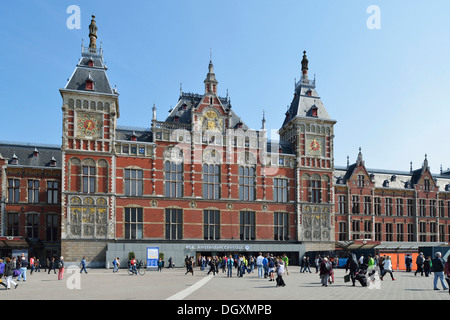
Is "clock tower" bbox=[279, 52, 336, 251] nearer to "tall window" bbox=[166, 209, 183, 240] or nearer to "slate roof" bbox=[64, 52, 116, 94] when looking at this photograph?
"tall window" bbox=[166, 209, 183, 240]

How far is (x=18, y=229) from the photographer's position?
1801 inches

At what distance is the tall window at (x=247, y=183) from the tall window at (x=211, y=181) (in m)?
2.64

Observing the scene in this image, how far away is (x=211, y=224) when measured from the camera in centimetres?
4819

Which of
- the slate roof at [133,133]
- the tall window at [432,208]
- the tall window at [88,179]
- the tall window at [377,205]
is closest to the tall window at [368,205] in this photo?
the tall window at [377,205]

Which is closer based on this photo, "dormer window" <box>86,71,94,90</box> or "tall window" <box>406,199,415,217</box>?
"dormer window" <box>86,71,94,90</box>

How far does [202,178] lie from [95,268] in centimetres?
1403

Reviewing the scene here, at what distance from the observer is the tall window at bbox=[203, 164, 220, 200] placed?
48.6 m

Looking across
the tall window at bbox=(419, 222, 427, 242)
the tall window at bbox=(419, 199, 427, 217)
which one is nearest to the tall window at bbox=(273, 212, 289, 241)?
the tall window at bbox=(419, 222, 427, 242)

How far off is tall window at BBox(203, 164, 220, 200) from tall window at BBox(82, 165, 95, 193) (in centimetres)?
1151

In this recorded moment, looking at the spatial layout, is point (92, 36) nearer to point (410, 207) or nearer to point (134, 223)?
point (134, 223)

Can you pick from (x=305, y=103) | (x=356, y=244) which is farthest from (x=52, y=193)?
(x=356, y=244)

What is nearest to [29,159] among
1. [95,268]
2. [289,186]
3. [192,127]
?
[95,268]

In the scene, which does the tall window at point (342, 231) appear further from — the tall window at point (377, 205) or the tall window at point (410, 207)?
the tall window at point (410, 207)
